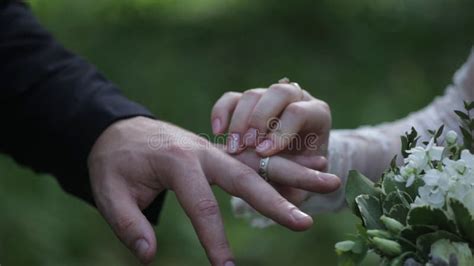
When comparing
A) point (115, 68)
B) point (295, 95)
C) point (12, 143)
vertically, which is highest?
point (295, 95)

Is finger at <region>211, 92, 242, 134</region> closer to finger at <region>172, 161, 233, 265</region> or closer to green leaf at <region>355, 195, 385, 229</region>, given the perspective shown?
finger at <region>172, 161, 233, 265</region>

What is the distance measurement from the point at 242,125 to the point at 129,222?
0.29 metres

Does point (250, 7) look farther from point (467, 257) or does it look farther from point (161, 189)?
point (467, 257)

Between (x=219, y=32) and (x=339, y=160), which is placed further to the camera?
(x=219, y=32)

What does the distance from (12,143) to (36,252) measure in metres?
1.35

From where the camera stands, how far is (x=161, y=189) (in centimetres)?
145

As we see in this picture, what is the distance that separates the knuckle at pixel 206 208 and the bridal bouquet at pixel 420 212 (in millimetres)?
344

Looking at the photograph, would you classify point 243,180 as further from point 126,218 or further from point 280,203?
point 126,218

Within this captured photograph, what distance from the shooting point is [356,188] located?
1.01m

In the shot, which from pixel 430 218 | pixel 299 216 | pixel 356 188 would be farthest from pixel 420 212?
pixel 299 216

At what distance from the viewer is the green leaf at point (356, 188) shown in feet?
3.28

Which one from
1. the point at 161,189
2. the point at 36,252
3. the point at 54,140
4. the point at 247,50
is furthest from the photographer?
the point at 247,50

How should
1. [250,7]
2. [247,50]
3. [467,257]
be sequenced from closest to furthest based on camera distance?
[467,257]
[247,50]
[250,7]

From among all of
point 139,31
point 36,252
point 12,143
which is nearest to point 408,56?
point 139,31
